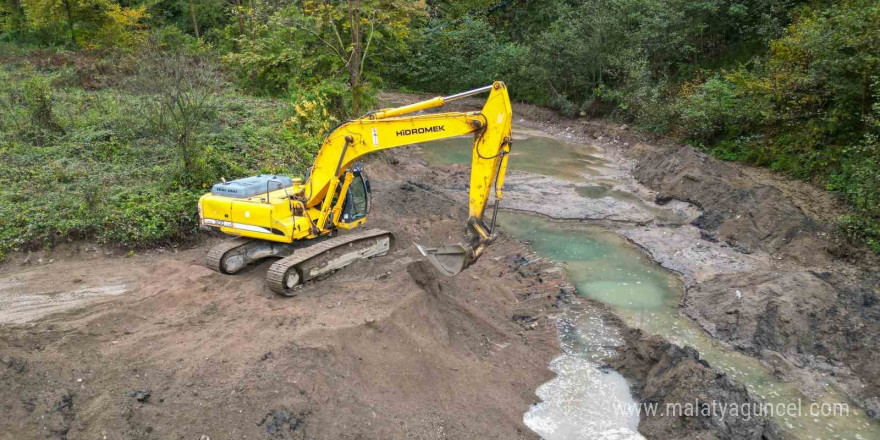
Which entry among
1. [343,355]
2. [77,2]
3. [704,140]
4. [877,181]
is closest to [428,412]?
[343,355]

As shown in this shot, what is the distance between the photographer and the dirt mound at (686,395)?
223 inches

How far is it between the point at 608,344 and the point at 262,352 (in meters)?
4.68

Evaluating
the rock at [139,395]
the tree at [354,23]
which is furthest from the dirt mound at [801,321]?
the tree at [354,23]

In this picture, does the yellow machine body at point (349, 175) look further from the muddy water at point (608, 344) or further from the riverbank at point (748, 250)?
the riverbank at point (748, 250)

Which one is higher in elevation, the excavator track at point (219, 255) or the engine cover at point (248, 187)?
the engine cover at point (248, 187)

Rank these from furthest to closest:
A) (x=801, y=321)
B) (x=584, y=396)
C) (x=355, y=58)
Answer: (x=355, y=58)
(x=801, y=321)
(x=584, y=396)

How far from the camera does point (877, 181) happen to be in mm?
10008

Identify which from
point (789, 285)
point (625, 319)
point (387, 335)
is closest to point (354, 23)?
point (625, 319)

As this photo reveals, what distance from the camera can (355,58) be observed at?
17.4 m

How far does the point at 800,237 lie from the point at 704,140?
299 inches

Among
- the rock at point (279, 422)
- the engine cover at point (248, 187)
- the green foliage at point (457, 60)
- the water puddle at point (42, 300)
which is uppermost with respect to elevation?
the green foliage at point (457, 60)

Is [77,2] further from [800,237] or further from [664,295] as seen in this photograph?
[800,237]

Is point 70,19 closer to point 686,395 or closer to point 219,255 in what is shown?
point 219,255

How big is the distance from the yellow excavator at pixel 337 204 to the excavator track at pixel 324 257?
0.05ft
